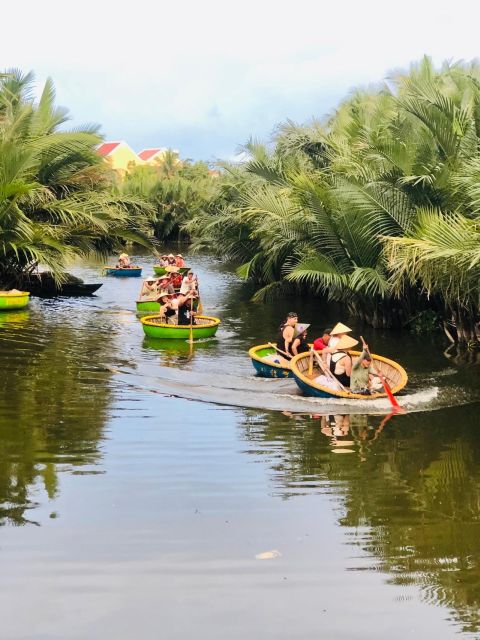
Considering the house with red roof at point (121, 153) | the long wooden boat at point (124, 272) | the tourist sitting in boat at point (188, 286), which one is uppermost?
the house with red roof at point (121, 153)

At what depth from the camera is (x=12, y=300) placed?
24.5 meters

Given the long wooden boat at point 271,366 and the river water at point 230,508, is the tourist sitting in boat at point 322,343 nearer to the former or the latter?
the long wooden boat at point 271,366

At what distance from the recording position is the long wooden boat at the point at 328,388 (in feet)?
44.3

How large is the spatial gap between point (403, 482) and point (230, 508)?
2.11 m

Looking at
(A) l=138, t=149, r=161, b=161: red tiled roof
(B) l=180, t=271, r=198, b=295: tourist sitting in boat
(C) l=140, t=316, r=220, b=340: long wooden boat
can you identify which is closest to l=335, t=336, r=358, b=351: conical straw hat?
(C) l=140, t=316, r=220, b=340: long wooden boat

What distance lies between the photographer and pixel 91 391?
1432 centimetres

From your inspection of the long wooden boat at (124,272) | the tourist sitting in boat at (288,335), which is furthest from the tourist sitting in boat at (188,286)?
the long wooden boat at (124,272)

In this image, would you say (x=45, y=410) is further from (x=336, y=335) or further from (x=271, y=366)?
(x=336, y=335)

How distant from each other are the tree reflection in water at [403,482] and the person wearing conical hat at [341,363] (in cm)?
154

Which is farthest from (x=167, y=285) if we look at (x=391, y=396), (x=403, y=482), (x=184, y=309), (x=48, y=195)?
(x=403, y=482)

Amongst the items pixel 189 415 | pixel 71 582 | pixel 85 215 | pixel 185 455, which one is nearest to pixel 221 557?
pixel 71 582

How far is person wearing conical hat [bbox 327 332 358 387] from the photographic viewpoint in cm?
1437

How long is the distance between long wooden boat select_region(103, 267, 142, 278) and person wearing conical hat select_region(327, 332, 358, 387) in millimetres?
24400

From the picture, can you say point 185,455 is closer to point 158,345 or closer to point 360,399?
point 360,399
